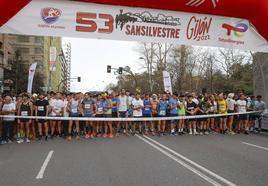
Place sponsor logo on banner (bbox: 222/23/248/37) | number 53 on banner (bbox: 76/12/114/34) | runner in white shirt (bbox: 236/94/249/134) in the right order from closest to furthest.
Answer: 1. number 53 on banner (bbox: 76/12/114/34)
2. sponsor logo on banner (bbox: 222/23/248/37)
3. runner in white shirt (bbox: 236/94/249/134)

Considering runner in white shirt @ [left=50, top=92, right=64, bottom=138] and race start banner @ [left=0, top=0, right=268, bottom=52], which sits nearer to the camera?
race start banner @ [left=0, top=0, right=268, bottom=52]

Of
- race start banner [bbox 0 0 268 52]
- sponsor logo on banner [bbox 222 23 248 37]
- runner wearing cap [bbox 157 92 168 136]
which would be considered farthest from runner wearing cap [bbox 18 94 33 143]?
sponsor logo on banner [bbox 222 23 248 37]

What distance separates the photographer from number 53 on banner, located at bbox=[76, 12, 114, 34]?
259 inches

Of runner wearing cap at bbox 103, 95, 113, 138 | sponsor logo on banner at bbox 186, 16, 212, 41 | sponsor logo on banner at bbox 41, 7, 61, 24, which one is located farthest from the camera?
runner wearing cap at bbox 103, 95, 113, 138

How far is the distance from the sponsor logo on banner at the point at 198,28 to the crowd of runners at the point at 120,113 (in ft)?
23.7

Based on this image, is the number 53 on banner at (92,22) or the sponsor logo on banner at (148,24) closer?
the number 53 on banner at (92,22)

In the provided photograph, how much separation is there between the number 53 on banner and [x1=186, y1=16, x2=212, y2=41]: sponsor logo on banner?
1.73 metres

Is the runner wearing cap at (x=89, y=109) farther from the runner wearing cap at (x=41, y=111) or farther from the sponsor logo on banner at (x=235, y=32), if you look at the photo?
the sponsor logo on banner at (x=235, y=32)

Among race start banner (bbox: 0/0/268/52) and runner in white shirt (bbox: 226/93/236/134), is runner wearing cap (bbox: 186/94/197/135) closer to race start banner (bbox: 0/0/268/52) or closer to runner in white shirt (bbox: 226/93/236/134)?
runner in white shirt (bbox: 226/93/236/134)

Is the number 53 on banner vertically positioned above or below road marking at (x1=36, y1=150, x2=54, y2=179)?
above

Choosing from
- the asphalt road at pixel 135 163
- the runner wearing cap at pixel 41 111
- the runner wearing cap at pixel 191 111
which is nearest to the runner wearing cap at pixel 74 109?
the runner wearing cap at pixel 41 111

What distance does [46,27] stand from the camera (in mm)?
6531

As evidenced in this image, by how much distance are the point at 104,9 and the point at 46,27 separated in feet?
3.94

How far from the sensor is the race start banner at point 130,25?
6398 mm
